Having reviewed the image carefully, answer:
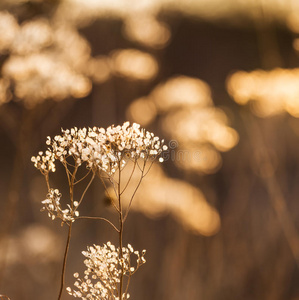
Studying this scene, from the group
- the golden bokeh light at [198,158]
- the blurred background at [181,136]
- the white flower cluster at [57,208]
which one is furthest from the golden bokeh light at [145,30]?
the white flower cluster at [57,208]

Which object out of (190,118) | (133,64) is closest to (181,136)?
(190,118)

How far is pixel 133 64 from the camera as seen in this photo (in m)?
1.48

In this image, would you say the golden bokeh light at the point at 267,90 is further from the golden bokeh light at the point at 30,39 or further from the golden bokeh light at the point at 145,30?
the golden bokeh light at the point at 30,39

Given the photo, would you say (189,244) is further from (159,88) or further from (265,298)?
(159,88)

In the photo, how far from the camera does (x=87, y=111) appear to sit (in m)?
1.46

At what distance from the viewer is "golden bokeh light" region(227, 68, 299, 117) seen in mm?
1439

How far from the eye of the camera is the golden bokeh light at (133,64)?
147cm

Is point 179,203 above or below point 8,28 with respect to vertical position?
below

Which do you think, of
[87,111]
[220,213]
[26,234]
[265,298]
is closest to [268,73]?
[220,213]

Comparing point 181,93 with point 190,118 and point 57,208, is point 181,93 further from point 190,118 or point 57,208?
point 57,208

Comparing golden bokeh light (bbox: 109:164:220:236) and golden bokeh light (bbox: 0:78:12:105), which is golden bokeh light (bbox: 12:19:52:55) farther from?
golden bokeh light (bbox: 109:164:220:236)

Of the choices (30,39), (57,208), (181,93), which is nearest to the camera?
(57,208)

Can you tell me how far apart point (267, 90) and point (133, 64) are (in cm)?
50

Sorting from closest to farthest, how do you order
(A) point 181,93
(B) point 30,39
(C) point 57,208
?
(C) point 57,208 → (B) point 30,39 → (A) point 181,93
